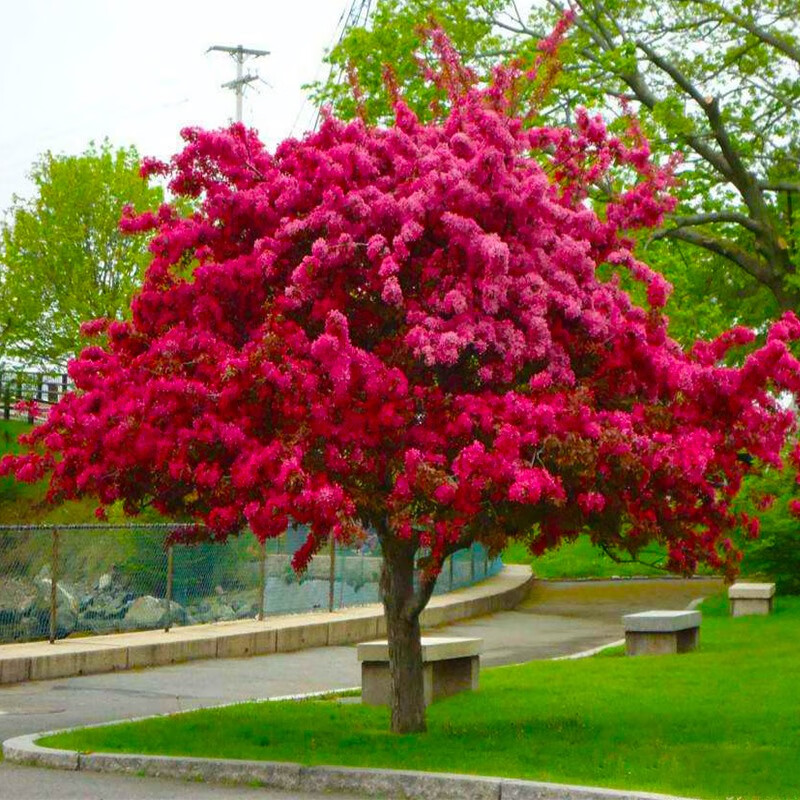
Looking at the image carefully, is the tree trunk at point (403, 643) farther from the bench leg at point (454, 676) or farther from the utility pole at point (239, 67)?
the utility pole at point (239, 67)

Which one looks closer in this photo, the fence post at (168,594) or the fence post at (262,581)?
the fence post at (168,594)

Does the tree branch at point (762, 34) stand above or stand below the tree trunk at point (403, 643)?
above

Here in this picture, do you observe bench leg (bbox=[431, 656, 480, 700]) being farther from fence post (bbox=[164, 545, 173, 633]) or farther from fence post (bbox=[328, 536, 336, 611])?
fence post (bbox=[328, 536, 336, 611])

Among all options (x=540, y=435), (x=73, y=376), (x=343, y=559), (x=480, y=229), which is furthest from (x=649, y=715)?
(x=343, y=559)

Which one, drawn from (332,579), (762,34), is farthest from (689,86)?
(332,579)

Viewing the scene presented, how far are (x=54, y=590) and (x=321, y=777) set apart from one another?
30.4ft

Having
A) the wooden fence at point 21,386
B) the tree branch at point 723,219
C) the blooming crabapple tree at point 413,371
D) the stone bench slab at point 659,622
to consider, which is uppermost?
the tree branch at point 723,219

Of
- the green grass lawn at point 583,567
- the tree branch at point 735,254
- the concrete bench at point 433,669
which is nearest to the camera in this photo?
the concrete bench at point 433,669

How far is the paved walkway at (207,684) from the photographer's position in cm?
975

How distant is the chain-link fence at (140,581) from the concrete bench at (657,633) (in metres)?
3.26

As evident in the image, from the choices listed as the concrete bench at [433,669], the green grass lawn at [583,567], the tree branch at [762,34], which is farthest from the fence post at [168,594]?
the green grass lawn at [583,567]

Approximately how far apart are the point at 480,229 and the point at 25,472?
3.51 meters

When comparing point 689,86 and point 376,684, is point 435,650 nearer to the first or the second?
point 376,684

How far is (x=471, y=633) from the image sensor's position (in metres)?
22.8
